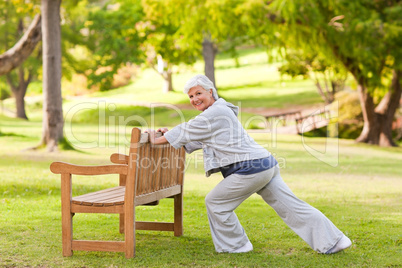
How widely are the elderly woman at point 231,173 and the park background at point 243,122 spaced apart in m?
0.23

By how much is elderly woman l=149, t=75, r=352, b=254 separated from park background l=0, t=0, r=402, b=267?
0.23 metres

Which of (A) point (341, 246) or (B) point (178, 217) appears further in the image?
(B) point (178, 217)

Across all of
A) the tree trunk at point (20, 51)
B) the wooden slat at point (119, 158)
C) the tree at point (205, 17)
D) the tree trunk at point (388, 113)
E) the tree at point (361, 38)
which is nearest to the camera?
the wooden slat at point (119, 158)

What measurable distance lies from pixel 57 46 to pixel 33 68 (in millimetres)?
18905

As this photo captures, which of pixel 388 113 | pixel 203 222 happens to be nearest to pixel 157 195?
pixel 203 222

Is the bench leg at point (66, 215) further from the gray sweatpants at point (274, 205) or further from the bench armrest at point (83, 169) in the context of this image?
the gray sweatpants at point (274, 205)

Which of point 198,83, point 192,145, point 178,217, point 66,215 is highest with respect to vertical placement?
point 198,83

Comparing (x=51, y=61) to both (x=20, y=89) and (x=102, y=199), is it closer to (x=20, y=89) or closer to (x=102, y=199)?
(x=102, y=199)

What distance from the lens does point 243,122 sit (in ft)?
92.0

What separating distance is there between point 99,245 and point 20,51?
1256 cm

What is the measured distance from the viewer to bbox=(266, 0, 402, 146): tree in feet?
63.9

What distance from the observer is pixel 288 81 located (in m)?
47.0

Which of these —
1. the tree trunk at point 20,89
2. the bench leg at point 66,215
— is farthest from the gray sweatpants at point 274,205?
the tree trunk at point 20,89

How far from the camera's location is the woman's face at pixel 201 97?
18.0 feet
